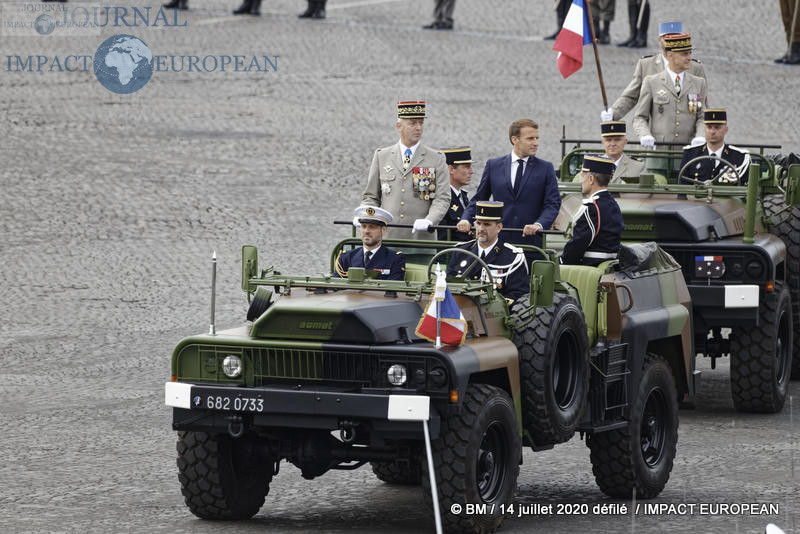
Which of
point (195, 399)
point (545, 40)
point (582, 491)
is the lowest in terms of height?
point (582, 491)

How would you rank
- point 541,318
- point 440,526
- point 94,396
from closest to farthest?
point 440,526 → point 541,318 → point 94,396

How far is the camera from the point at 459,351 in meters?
9.01

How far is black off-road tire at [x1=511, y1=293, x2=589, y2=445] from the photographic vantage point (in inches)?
376

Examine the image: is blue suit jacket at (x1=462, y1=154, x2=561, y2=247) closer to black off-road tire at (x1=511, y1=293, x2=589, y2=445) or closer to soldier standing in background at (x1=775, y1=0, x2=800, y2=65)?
black off-road tire at (x1=511, y1=293, x2=589, y2=445)

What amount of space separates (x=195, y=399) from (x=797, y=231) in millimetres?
6957

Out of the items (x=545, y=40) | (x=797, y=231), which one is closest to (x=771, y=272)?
(x=797, y=231)

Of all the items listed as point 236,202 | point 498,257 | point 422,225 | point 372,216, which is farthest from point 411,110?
point 236,202

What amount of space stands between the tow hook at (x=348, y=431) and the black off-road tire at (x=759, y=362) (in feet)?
17.1

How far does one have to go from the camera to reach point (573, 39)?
16.6m

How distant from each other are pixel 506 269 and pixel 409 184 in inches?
103

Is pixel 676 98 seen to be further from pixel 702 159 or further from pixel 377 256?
pixel 377 256

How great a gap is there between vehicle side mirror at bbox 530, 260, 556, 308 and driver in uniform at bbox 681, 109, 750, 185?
5.41 metres

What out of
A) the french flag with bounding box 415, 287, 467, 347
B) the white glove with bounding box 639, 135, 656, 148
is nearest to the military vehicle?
the white glove with bounding box 639, 135, 656, 148

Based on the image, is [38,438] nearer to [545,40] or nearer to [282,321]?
[282,321]
